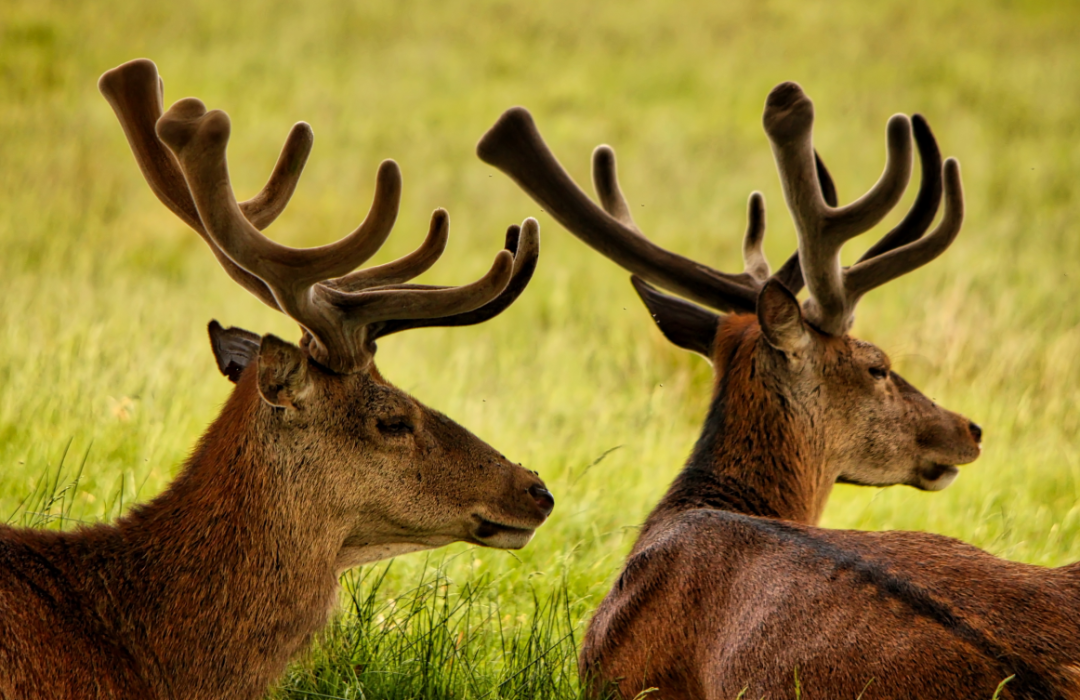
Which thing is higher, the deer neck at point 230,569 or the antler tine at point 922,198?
the antler tine at point 922,198

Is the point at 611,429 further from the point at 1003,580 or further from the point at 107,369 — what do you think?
the point at 1003,580

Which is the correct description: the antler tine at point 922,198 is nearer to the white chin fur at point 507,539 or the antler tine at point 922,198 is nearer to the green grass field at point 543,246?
the green grass field at point 543,246

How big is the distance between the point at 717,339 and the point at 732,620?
5.19ft

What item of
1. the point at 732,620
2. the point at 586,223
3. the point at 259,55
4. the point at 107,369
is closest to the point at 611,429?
the point at 586,223

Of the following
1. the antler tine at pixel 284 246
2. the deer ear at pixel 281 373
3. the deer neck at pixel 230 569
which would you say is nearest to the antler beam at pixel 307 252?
the antler tine at pixel 284 246

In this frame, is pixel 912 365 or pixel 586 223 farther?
pixel 912 365

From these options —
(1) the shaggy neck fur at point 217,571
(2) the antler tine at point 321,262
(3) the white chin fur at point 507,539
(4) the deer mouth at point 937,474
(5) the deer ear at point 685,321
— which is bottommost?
(1) the shaggy neck fur at point 217,571

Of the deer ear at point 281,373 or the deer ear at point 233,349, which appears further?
the deer ear at point 233,349

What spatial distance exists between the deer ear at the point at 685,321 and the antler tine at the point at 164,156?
1.47 meters

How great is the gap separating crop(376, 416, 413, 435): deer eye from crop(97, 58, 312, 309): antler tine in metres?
0.52

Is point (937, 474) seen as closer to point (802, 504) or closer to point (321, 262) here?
point (802, 504)

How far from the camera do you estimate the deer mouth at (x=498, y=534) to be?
3896mm

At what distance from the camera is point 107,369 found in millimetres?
6488

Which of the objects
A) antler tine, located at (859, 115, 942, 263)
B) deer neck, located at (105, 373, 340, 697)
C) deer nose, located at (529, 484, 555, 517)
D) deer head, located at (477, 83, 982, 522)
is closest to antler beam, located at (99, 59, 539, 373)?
deer neck, located at (105, 373, 340, 697)
